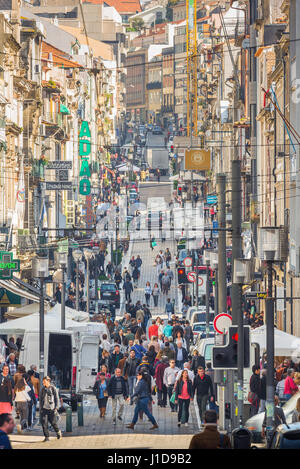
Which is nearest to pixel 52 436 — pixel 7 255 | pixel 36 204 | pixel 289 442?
pixel 289 442

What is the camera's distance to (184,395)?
25094 mm

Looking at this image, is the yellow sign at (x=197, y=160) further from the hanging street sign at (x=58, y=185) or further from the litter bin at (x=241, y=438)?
the litter bin at (x=241, y=438)

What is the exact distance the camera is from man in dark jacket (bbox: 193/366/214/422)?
2542cm

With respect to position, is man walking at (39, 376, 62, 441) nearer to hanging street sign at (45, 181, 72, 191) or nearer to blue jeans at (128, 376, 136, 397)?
blue jeans at (128, 376, 136, 397)

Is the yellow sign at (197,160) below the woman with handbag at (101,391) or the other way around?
the other way around

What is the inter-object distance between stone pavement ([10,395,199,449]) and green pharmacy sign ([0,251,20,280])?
42.3 feet

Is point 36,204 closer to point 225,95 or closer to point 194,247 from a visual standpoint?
point 194,247

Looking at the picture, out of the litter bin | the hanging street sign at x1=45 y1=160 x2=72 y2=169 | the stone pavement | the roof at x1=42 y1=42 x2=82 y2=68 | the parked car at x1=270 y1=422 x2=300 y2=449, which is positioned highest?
the roof at x1=42 y1=42 x2=82 y2=68

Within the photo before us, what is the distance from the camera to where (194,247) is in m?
64.5

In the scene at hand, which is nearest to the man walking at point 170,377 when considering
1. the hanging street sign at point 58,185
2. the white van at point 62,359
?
the white van at point 62,359

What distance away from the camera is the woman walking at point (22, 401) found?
24.1m

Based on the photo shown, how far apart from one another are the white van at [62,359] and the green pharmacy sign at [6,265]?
389 inches

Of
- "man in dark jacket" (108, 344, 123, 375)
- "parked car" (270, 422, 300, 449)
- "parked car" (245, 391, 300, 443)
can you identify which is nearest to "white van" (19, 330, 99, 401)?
"man in dark jacket" (108, 344, 123, 375)

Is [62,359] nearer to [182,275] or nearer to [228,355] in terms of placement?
[228,355]
